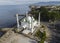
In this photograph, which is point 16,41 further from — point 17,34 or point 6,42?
point 17,34

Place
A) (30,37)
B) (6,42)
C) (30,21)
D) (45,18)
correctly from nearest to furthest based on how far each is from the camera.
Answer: (6,42), (30,37), (30,21), (45,18)

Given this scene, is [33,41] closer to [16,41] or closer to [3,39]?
[16,41]

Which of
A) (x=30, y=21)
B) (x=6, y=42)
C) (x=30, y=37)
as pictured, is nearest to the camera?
(x=6, y=42)

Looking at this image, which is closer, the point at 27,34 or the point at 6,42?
the point at 6,42

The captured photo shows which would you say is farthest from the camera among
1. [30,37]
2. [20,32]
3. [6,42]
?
[20,32]

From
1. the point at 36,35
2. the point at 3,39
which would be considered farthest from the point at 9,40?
the point at 36,35

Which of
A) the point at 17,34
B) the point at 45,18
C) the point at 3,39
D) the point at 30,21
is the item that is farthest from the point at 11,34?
the point at 45,18

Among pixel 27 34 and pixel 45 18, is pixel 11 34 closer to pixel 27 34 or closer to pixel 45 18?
pixel 27 34

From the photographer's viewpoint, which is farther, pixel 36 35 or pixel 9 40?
pixel 36 35

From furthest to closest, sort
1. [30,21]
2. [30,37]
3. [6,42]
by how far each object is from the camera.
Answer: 1. [30,21]
2. [30,37]
3. [6,42]
